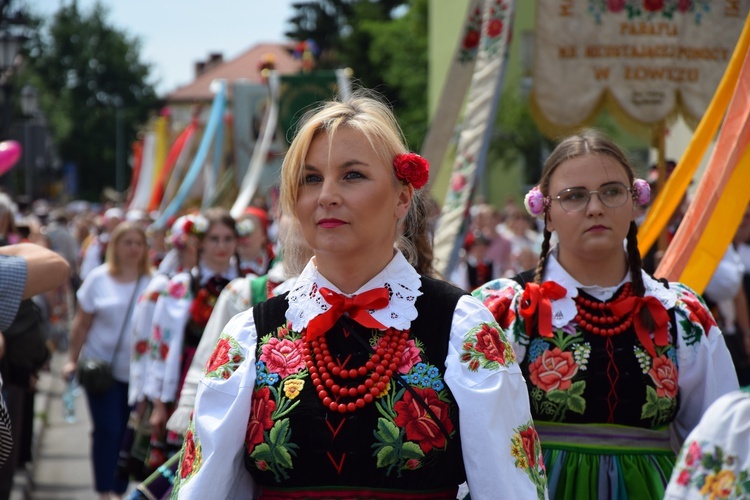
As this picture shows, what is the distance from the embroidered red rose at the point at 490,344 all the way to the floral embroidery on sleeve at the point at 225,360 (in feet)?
1.92

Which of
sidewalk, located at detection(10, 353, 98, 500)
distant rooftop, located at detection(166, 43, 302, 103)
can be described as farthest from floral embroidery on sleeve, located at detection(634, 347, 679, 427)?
distant rooftop, located at detection(166, 43, 302, 103)

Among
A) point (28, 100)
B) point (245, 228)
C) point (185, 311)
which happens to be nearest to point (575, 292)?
point (185, 311)

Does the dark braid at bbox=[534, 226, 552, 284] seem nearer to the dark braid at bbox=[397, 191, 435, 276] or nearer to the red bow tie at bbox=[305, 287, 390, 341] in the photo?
the dark braid at bbox=[397, 191, 435, 276]

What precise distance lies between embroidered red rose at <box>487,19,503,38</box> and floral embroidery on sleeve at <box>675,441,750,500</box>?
4.20 m

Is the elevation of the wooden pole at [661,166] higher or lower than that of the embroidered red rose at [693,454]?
lower

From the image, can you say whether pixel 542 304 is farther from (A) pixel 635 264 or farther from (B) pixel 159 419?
(B) pixel 159 419

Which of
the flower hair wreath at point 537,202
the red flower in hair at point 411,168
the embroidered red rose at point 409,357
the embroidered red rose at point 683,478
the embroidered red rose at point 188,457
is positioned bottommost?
the embroidered red rose at point 188,457

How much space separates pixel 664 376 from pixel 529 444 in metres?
0.88

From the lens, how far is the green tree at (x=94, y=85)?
70188mm

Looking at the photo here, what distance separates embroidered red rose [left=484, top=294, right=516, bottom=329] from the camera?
375 centimetres

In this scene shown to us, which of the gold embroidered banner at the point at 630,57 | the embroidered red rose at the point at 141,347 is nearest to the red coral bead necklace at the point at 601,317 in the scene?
the gold embroidered banner at the point at 630,57

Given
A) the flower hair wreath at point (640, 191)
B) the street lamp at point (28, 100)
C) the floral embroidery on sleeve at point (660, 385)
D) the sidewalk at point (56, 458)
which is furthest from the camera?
the street lamp at point (28, 100)

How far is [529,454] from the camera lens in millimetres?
2850

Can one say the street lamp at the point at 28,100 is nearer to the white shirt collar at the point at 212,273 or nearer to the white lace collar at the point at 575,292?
the white shirt collar at the point at 212,273
